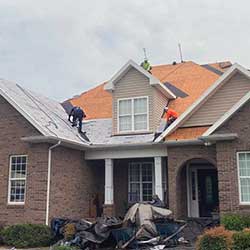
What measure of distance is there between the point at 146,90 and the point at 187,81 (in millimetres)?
4241

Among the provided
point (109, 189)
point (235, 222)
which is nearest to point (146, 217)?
point (235, 222)

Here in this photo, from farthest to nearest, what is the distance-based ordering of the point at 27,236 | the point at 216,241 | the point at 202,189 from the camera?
1. the point at 202,189
2. the point at 27,236
3. the point at 216,241

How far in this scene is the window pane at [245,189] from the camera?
1545 centimetres

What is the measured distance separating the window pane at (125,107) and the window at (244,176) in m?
6.64

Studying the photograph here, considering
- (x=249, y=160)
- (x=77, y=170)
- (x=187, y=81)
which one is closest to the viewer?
(x=249, y=160)

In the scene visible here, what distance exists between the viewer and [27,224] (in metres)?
16.0

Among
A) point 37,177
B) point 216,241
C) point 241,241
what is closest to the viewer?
point 216,241

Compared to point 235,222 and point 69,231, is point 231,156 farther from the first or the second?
point 69,231

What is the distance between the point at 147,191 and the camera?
66.2ft

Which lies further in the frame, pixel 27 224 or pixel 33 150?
pixel 33 150

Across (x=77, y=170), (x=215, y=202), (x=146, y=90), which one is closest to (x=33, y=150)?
(x=77, y=170)

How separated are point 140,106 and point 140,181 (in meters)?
3.70

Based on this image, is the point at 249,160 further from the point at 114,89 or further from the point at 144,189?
the point at 114,89

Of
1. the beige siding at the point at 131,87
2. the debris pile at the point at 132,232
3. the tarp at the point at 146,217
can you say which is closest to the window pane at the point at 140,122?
the beige siding at the point at 131,87
